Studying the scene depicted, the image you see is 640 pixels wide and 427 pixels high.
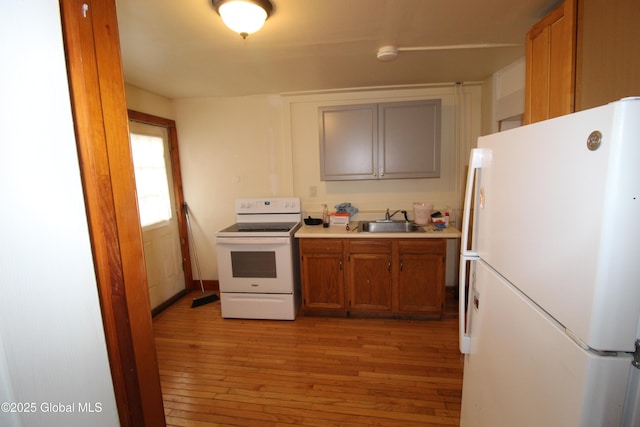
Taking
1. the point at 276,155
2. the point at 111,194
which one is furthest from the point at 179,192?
the point at 111,194

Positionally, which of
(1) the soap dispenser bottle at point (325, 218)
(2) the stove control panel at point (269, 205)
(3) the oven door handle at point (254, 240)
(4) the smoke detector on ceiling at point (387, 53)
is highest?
(4) the smoke detector on ceiling at point (387, 53)

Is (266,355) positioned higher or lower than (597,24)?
lower

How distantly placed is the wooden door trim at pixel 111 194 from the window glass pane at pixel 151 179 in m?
2.55

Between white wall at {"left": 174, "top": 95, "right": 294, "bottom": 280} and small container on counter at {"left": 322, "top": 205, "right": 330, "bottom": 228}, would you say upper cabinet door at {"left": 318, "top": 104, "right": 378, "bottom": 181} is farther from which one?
white wall at {"left": 174, "top": 95, "right": 294, "bottom": 280}

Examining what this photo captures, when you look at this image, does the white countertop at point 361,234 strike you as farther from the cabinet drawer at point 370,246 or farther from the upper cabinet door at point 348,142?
the upper cabinet door at point 348,142

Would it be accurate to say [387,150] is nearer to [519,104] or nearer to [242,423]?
[519,104]

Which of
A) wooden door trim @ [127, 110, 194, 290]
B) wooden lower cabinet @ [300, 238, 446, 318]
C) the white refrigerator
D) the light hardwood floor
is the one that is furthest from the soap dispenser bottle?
the white refrigerator

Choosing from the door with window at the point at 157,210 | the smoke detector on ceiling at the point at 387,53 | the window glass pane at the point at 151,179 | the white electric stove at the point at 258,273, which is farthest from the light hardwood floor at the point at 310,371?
the smoke detector on ceiling at the point at 387,53

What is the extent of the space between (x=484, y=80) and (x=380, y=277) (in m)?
2.33

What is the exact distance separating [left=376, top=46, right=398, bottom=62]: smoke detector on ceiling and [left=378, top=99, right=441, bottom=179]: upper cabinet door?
27.0 inches

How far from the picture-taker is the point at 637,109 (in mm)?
538

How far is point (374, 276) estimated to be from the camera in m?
2.86

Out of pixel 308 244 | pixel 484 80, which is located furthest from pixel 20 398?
pixel 484 80

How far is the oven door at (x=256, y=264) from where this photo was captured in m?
2.88
